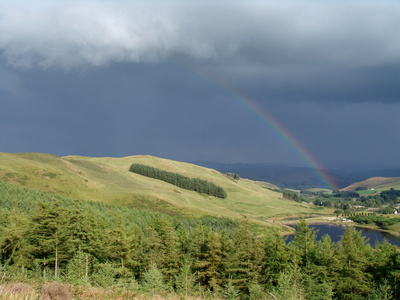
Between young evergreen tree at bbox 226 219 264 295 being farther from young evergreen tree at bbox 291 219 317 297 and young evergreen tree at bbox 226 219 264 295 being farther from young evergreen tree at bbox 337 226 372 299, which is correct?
young evergreen tree at bbox 337 226 372 299

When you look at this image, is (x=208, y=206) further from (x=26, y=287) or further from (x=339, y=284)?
(x=26, y=287)

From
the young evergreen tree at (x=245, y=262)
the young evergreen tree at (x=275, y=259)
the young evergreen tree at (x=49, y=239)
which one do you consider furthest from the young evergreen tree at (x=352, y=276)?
the young evergreen tree at (x=49, y=239)

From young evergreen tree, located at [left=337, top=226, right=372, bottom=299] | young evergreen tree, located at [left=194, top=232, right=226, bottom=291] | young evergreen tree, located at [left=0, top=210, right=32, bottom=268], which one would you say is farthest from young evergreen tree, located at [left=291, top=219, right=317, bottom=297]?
young evergreen tree, located at [left=0, top=210, right=32, bottom=268]

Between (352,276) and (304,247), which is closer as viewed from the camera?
(352,276)

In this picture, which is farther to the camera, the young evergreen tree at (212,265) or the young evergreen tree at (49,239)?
the young evergreen tree at (212,265)

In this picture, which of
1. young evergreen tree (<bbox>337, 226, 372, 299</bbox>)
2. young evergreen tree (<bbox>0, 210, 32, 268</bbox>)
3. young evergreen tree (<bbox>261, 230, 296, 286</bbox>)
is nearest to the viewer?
young evergreen tree (<bbox>0, 210, 32, 268</bbox>)

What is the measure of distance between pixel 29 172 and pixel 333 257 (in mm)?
153873

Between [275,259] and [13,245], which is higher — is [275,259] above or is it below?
below

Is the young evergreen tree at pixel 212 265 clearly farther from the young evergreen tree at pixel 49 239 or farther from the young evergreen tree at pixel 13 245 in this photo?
the young evergreen tree at pixel 13 245

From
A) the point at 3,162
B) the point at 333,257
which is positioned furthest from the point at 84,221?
the point at 3,162

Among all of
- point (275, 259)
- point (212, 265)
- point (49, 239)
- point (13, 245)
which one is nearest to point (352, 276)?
point (275, 259)

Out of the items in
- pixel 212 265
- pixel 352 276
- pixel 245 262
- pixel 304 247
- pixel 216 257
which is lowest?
pixel 352 276

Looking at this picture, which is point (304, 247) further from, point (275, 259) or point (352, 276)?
point (352, 276)

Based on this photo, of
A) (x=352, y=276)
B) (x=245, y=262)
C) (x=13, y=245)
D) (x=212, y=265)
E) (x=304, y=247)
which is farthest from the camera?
(x=304, y=247)
